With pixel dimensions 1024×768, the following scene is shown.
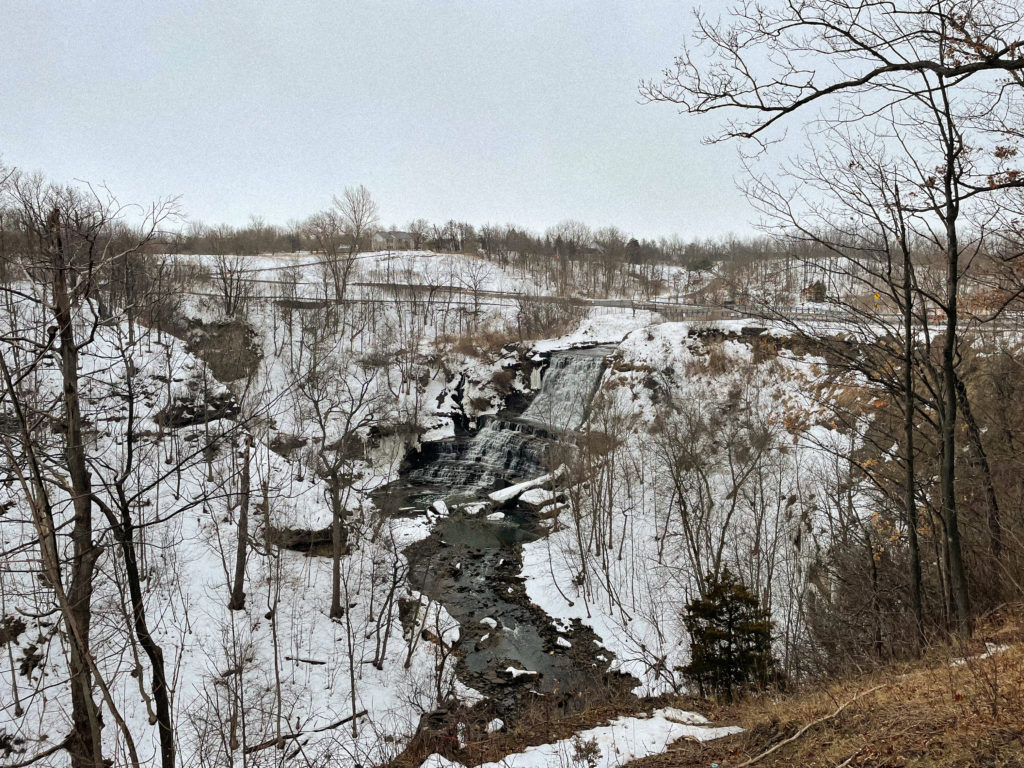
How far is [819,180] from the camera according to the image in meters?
7.86

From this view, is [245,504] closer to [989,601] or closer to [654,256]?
[989,601]

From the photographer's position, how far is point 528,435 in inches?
1312

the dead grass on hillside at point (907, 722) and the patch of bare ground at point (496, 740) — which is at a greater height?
the dead grass on hillside at point (907, 722)

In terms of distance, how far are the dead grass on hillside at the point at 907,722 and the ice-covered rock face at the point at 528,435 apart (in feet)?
71.4

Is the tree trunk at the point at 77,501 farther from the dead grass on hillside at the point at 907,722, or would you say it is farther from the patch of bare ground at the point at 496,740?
the dead grass on hillside at the point at 907,722

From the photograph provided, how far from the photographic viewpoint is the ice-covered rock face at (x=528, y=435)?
104ft

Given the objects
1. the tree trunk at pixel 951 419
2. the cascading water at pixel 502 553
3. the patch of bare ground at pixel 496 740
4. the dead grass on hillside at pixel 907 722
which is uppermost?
the tree trunk at pixel 951 419

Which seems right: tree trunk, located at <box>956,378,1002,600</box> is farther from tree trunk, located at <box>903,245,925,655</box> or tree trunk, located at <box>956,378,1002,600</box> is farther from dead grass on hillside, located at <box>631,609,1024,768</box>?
dead grass on hillside, located at <box>631,609,1024,768</box>

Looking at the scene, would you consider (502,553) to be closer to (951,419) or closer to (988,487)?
(988,487)

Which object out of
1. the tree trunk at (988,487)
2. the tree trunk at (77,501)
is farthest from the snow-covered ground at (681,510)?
the tree trunk at (77,501)

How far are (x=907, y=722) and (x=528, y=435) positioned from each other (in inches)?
1140

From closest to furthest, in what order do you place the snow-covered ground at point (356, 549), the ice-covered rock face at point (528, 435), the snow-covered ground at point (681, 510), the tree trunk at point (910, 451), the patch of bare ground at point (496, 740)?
the patch of bare ground at point (496, 740), the tree trunk at point (910, 451), the snow-covered ground at point (356, 549), the snow-covered ground at point (681, 510), the ice-covered rock face at point (528, 435)

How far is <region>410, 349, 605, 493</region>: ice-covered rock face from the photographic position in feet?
104

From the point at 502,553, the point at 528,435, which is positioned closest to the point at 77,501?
the point at 502,553
